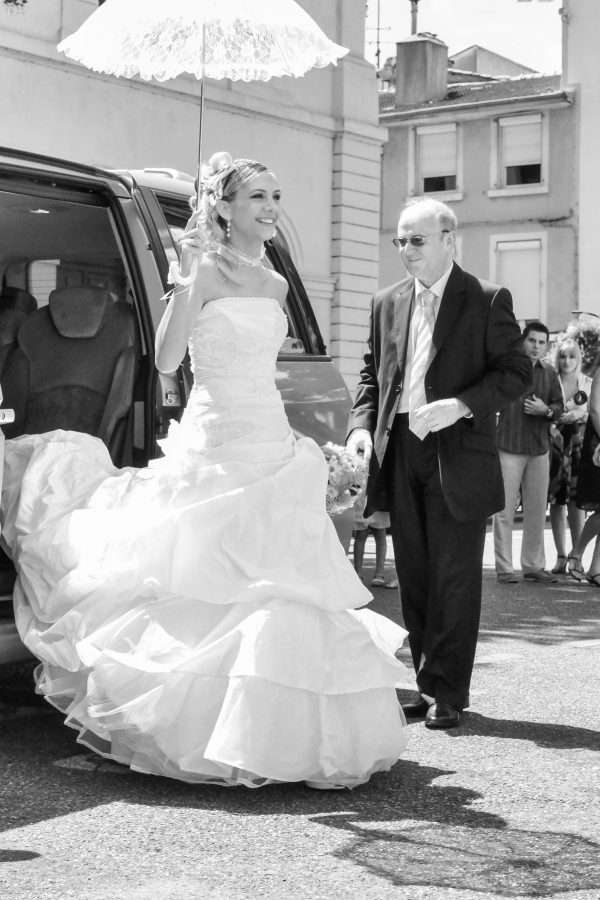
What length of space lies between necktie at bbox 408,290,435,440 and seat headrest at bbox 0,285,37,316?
6.41 ft

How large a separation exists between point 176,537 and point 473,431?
58.8 inches

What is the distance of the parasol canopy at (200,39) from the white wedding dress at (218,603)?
120 cm

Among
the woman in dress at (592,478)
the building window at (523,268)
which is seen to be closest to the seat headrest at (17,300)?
the woman in dress at (592,478)

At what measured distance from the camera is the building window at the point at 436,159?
134ft

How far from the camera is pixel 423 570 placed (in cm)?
617

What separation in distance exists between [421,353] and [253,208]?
107cm

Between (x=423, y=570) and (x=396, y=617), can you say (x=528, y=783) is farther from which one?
(x=396, y=617)

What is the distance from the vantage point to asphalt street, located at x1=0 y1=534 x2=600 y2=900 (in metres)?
3.85

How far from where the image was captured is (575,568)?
11.9 m

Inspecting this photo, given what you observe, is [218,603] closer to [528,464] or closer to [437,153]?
[528,464]

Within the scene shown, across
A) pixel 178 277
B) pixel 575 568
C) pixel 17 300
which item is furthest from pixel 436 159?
pixel 178 277

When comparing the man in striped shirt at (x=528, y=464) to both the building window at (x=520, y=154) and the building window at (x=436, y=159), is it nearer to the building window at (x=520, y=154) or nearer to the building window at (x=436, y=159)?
the building window at (x=520, y=154)

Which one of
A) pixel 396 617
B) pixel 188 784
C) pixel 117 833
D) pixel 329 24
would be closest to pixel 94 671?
pixel 188 784

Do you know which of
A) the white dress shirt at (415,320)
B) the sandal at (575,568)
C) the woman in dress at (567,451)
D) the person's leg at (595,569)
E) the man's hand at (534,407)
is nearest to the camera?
the white dress shirt at (415,320)
